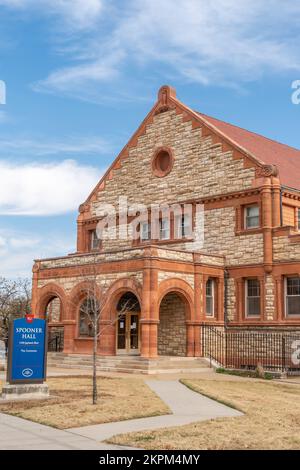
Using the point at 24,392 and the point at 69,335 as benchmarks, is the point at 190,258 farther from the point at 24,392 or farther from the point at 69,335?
the point at 24,392

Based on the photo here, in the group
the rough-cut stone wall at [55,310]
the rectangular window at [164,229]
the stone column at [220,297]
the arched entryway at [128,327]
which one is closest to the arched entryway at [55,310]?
the rough-cut stone wall at [55,310]

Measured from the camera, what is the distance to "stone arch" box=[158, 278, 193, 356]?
27.1 metres

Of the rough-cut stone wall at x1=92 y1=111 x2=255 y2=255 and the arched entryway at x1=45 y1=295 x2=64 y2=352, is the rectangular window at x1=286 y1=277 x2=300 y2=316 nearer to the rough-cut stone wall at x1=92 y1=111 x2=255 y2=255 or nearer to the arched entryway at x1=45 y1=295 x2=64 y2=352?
the rough-cut stone wall at x1=92 y1=111 x2=255 y2=255

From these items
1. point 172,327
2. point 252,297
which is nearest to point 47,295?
point 172,327

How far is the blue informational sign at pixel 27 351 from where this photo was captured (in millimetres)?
15438

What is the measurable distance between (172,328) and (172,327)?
47 millimetres

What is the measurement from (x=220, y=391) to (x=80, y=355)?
11934mm

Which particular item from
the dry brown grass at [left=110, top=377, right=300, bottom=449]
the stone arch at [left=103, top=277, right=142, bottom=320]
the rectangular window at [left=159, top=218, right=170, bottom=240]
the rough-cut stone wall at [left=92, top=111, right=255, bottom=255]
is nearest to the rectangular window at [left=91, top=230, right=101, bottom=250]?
the rough-cut stone wall at [left=92, top=111, right=255, bottom=255]

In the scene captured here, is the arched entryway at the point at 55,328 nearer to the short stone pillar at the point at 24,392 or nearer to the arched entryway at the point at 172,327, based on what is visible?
the arched entryway at the point at 172,327

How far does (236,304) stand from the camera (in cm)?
2862

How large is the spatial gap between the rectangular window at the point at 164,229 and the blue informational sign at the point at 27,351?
52.7 feet
